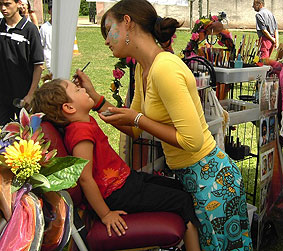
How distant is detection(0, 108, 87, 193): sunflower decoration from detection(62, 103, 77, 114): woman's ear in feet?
1.11

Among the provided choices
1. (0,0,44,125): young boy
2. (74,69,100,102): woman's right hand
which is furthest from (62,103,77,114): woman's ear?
(0,0,44,125): young boy

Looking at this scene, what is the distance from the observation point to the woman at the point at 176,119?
1924 mm

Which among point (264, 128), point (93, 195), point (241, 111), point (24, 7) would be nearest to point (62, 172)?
point (93, 195)

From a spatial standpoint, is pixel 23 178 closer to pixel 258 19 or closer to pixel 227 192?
pixel 227 192

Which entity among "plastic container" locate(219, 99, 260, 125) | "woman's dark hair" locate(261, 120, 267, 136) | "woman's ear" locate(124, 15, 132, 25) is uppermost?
"woman's ear" locate(124, 15, 132, 25)

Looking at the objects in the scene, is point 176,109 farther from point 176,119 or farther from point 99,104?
point 99,104

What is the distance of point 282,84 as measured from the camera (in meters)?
3.15

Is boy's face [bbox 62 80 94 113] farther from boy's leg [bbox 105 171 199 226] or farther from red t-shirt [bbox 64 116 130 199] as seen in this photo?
boy's leg [bbox 105 171 199 226]

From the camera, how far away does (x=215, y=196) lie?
7.12 feet

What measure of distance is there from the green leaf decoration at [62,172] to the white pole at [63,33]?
3.91 feet

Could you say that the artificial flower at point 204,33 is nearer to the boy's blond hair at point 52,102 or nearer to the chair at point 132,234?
the boy's blond hair at point 52,102

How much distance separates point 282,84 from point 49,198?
2.06m

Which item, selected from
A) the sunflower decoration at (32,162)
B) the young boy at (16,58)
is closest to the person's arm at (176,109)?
the sunflower decoration at (32,162)

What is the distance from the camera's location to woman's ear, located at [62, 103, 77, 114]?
2010 millimetres
